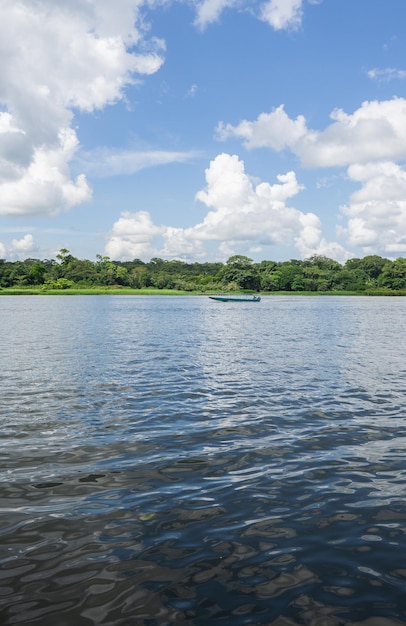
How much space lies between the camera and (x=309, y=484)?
11172mm

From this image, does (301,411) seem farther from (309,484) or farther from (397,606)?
(397,606)

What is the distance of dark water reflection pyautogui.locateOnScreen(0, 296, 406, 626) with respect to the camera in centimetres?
690

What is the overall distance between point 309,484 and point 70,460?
6.31 meters

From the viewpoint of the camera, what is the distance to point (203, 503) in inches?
398

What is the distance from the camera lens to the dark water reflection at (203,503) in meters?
6.90

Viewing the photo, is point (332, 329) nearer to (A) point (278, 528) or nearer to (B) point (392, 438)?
(B) point (392, 438)

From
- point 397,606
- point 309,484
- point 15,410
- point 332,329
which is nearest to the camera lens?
point 397,606

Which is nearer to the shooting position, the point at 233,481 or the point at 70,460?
the point at 233,481

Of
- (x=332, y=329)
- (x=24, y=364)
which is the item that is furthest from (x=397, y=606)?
(x=332, y=329)

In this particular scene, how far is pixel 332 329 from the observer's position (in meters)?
57.1

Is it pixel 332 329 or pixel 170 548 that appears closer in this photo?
pixel 170 548

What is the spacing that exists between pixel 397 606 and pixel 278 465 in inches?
228

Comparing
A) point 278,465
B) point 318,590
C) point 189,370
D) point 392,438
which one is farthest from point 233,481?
point 189,370

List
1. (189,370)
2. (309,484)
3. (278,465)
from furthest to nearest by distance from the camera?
(189,370)
(278,465)
(309,484)
